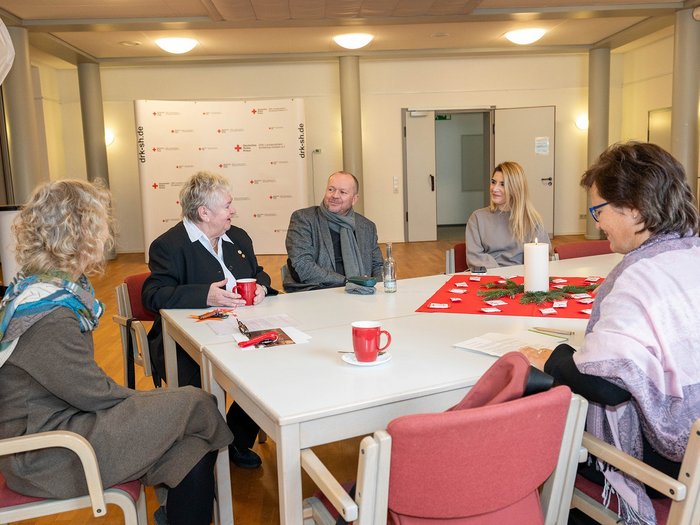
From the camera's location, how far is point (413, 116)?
10.2m

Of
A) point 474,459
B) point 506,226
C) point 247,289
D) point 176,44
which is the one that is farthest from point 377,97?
point 474,459

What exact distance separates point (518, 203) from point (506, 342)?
81.6 inches

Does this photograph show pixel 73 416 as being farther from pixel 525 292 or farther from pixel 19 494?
pixel 525 292

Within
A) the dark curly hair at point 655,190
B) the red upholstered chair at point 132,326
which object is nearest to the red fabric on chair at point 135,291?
the red upholstered chair at point 132,326

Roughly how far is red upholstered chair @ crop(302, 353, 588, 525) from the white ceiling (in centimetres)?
629

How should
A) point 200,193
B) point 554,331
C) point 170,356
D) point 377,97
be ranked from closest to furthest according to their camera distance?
point 554,331
point 170,356
point 200,193
point 377,97

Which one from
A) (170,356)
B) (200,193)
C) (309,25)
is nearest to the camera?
(170,356)

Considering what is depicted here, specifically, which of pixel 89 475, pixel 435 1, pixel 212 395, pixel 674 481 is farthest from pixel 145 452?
pixel 435 1

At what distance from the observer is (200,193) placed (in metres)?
2.74

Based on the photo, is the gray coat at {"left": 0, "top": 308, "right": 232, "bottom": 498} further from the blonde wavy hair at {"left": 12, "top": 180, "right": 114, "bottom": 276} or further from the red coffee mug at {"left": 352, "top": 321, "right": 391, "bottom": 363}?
the red coffee mug at {"left": 352, "top": 321, "right": 391, "bottom": 363}

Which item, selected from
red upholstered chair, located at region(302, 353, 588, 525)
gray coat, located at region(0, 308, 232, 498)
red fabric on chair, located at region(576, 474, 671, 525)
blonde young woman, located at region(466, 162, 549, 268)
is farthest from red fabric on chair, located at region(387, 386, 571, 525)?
blonde young woman, located at region(466, 162, 549, 268)

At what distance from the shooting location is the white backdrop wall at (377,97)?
9.95 meters

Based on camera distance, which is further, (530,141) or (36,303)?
(530,141)

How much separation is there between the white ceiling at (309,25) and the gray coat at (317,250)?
3.91 metres
